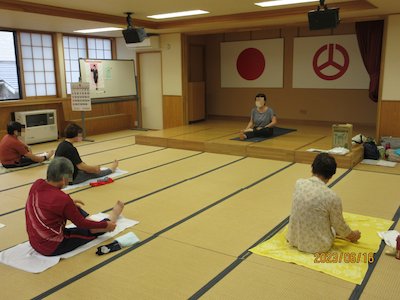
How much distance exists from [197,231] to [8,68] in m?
6.27

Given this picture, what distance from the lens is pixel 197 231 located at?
10.5 ft

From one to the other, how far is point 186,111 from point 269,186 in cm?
481

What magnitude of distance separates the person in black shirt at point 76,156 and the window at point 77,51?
4.63 meters

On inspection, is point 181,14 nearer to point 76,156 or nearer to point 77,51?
point 76,156

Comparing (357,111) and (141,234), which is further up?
(357,111)

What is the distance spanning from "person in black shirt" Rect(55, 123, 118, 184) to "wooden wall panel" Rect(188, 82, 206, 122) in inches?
176

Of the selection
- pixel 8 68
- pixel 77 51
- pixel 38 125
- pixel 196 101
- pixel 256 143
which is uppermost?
pixel 77 51

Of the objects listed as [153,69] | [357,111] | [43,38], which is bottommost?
[357,111]

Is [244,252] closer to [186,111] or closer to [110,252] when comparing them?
[110,252]

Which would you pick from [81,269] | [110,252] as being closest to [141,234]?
[110,252]

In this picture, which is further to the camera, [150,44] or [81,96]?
[150,44]

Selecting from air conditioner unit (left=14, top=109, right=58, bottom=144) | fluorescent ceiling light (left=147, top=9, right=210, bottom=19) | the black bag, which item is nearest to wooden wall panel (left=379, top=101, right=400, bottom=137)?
the black bag

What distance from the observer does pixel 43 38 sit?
27.0 ft

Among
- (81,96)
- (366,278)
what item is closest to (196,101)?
(81,96)
